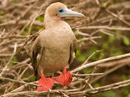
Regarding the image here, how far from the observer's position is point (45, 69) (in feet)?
13.9

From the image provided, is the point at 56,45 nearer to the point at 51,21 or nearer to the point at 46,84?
the point at 51,21

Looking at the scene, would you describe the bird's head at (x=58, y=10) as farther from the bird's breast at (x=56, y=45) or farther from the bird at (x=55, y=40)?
the bird's breast at (x=56, y=45)

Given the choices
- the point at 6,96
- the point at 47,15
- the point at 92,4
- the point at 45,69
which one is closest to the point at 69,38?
the point at 47,15

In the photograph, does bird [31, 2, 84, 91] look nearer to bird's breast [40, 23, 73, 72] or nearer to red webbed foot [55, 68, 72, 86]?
bird's breast [40, 23, 73, 72]

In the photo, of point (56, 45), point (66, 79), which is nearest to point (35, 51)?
point (56, 45)

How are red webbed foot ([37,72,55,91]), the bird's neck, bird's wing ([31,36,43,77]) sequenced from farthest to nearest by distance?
bird's wing ([31,36,43,77]), the bird's neck, red webbed foot ([37,72,55,91])

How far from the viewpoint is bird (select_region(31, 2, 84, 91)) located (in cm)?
367

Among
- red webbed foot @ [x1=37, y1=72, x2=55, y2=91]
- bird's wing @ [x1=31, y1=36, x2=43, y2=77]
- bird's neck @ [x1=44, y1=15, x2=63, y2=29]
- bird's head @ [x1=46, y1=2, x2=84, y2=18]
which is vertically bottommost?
red webbed foot @ [x1=37, y1=72, x2=55, y2=91]

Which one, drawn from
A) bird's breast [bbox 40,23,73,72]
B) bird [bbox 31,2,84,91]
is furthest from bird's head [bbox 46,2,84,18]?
bird's breast [bbox 40,23,73,72]

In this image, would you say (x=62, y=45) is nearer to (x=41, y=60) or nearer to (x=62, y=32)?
(x=62, y=32)

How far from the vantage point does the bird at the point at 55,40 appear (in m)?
3.67

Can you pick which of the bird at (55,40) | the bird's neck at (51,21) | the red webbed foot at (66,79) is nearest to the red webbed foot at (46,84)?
the red webbed foot at (66,79)

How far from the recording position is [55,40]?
3.65m

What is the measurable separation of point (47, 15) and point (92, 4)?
2999mm
